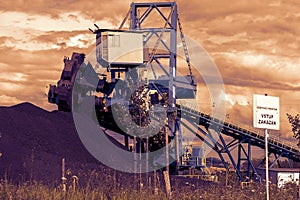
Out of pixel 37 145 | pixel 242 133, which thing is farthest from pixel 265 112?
pixel 242 133

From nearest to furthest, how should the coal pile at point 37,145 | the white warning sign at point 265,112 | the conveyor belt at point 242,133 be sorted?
the white warning sign at point 265,112 → the coal pile at point 37,145 → the conveyor belt at point 242,133

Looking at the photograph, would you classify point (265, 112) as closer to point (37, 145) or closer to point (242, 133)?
point (37, 145)

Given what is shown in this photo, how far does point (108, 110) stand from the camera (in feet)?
181

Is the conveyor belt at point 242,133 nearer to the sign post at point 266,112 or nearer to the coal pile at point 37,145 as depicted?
the coal pile at point 37,145


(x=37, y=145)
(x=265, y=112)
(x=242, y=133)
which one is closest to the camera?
(x=265, y=112)

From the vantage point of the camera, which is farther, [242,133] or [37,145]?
[242,133]

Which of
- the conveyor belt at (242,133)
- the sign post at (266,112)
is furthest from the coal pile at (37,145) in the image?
the sign post at (266,112)

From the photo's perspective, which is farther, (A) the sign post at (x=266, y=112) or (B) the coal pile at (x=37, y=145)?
(B) the coal pile at (x=37, y=145)

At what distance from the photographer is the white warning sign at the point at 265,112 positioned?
2339 centimetres

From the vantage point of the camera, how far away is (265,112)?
2369cm

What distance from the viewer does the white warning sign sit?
76.7 ft

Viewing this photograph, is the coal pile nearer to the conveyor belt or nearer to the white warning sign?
the conveyor belt

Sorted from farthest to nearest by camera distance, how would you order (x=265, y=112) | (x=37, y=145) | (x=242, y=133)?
(x=242, y=133) → (x=37, y=145) → (x=265, y=112)

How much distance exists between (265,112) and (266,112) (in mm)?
51
